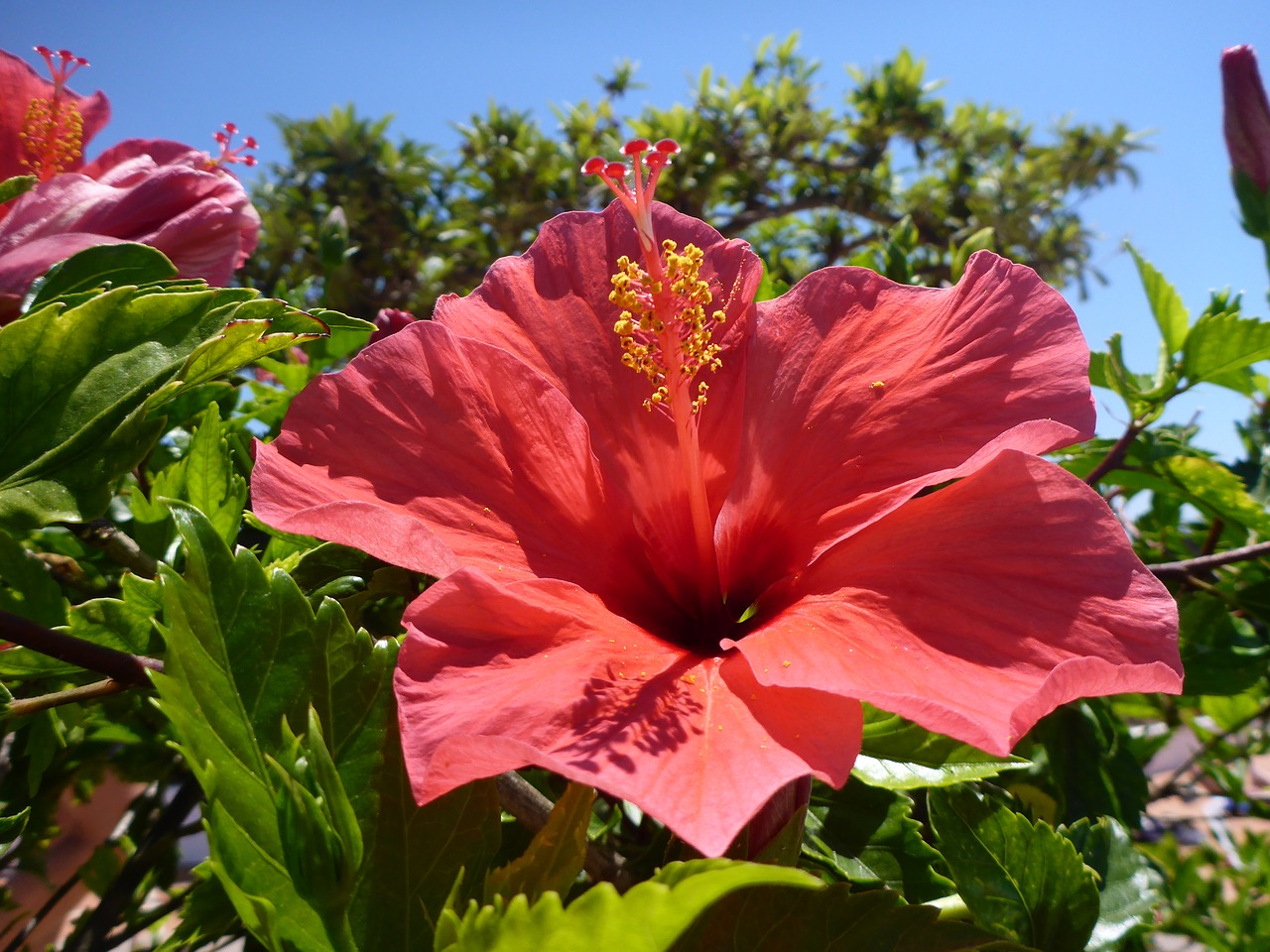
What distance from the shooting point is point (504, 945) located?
18.6 inches

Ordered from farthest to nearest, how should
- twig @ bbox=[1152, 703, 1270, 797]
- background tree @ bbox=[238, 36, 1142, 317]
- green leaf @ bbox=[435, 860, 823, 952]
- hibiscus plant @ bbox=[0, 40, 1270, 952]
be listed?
background tree @ bbox=[238, 36, 1142, 317]
twig @ bbox=[1152, 703, 1270, 797]
hibiscus plant @ bbox=[0, 40, 1270, 952]
green leaf @ bbox=[435, 860, 823, 952]

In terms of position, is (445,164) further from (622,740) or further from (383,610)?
(622,740)

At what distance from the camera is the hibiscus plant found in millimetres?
556

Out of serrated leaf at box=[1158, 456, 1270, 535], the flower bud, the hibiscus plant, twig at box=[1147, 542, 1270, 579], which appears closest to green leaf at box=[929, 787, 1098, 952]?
the hibiscus plant

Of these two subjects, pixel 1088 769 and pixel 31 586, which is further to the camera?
pixel 1088 769

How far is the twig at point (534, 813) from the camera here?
0.69 m

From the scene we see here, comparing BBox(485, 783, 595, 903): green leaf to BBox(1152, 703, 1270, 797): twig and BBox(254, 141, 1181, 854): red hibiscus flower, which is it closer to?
BBox(254, 141, 1181, 854): red hibiscus flower

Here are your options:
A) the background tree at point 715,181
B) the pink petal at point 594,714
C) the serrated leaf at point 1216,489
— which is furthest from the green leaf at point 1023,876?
the background tree at point 715,181

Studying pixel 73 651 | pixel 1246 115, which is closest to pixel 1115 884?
pixel 73 651

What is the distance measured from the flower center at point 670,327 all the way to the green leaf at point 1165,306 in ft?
2.62

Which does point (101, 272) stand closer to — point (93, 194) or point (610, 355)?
point (93, 194)

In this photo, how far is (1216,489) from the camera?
1246 mm

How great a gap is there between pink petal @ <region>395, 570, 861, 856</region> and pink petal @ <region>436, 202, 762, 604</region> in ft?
0.67

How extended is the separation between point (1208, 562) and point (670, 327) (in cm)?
85
